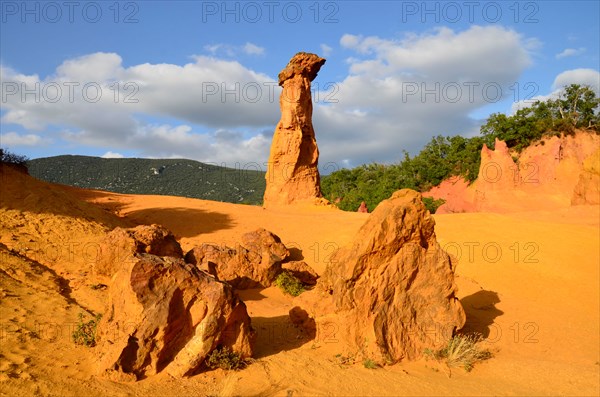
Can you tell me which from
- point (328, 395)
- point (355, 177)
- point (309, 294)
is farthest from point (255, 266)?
point (355, 177)

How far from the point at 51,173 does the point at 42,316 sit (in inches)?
2440

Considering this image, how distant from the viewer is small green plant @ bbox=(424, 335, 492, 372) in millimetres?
6477

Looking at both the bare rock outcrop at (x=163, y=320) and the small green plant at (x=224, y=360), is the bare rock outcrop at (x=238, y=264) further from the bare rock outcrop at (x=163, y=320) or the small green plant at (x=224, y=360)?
the small green plant at (x=224, y=360)

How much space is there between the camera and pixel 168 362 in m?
5.25

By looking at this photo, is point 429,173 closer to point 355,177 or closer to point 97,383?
point 355,177

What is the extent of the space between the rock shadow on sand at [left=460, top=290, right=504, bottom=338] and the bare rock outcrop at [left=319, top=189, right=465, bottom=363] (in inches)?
63.1

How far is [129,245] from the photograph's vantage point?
8.87 m

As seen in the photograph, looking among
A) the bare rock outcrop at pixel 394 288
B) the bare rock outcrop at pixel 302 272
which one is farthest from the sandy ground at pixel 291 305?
the bare rock outcrop at pixel 302 272

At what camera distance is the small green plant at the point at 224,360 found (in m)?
5.35

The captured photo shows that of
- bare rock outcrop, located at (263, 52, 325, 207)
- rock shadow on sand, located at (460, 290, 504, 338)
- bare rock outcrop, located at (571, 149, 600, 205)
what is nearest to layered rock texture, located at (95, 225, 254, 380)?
rock shadow on sand, located at (460, 290, 504, 338)

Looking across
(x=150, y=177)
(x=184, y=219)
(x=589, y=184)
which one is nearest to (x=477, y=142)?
(x=589, y=184)

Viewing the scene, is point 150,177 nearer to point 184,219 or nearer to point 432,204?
point 432,204

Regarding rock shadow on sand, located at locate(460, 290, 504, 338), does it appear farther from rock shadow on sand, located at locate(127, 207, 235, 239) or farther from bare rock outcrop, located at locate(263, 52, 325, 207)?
bare rock outcrop, located at locate(263, 52, 325, 207)

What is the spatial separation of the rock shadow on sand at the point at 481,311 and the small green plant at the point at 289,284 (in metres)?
3.75
